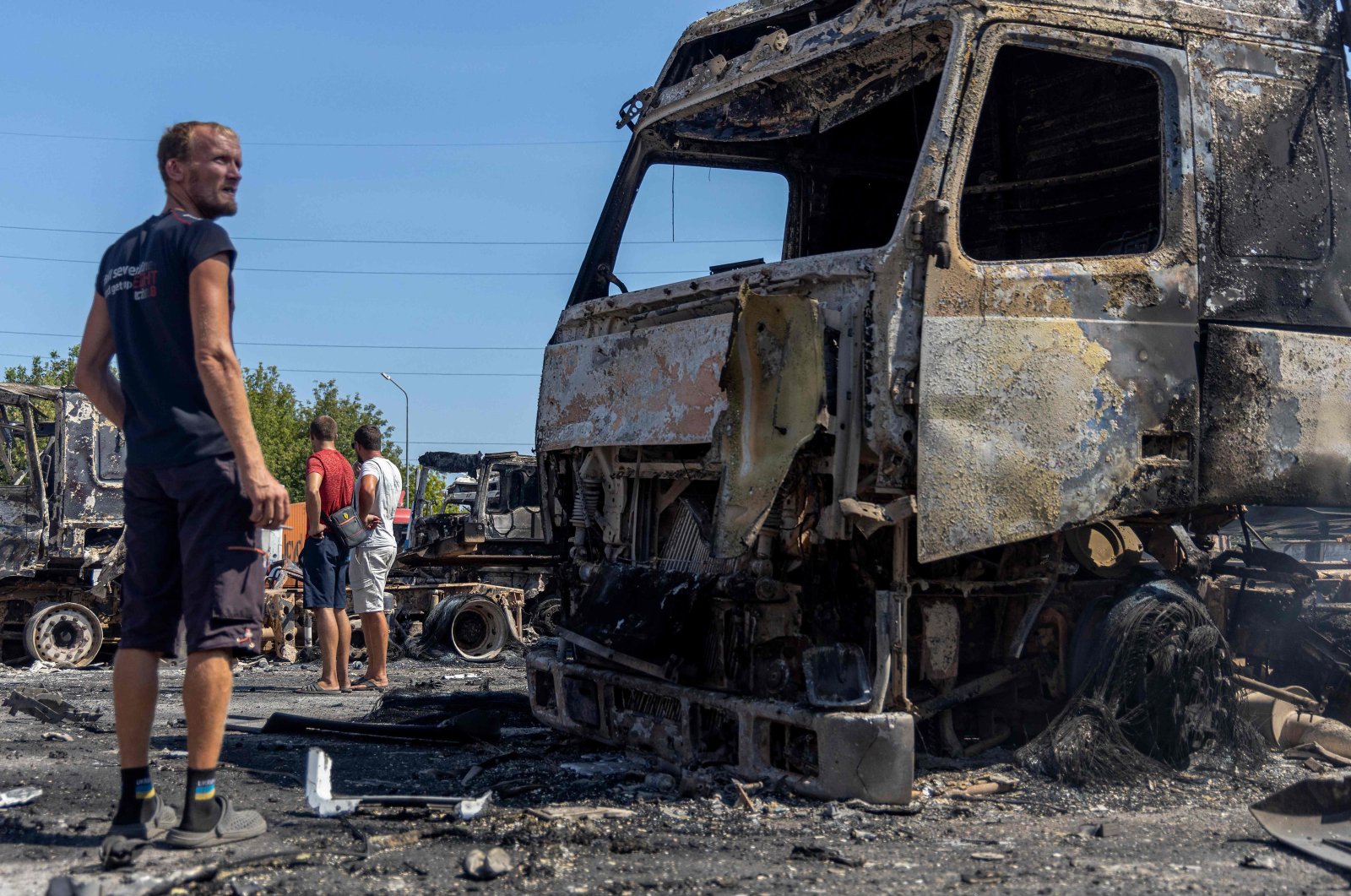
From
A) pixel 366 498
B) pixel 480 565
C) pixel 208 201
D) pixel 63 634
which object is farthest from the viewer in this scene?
pixel 480 565

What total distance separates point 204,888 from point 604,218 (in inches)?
152

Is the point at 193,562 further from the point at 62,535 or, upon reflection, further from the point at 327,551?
the point at 62,535

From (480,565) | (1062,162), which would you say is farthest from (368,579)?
(480,565)

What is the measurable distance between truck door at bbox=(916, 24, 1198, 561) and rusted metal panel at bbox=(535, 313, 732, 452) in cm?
86

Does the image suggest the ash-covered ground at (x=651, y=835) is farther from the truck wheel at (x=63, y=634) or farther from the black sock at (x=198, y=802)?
the truck wheel at (x=63, y=634)

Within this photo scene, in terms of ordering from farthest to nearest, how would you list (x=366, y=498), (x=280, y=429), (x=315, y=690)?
(x=280, y=429) < (x=315, y=690) < (x=366, y=498)

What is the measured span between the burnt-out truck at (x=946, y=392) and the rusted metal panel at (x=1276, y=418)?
1 centimetres

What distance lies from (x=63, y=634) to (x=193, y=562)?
33.2ft

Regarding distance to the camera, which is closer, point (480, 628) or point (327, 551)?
point (327, 551)

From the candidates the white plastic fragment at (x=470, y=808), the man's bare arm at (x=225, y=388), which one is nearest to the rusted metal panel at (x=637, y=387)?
the white plastic fragment at (x=470, y=808)

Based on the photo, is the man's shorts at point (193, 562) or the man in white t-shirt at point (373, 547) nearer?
the man's shorts at point (193, 562)

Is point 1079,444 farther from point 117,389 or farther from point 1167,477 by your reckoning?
point 117,389

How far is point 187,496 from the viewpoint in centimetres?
379

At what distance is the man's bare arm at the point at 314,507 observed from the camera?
8398 mm
